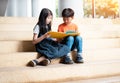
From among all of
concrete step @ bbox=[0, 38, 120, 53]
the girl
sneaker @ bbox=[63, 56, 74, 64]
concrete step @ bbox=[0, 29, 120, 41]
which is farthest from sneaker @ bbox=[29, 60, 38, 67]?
concrete step @ bbox=[0, 29, 120, 41]

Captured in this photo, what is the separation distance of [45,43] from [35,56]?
0.80 ft

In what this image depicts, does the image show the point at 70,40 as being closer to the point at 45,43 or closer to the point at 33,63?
the point at 45,43

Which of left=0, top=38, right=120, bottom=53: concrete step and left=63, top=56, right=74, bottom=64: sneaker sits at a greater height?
left=0, top=38, right=120, bottom=53: concrete step


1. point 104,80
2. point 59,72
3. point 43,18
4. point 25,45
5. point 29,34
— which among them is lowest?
point 104,80

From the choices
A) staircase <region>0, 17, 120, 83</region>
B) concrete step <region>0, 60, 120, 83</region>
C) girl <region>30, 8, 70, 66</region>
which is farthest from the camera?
girl <region>30, 8, 70, 66</region>

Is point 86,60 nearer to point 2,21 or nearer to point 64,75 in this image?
point 64,75

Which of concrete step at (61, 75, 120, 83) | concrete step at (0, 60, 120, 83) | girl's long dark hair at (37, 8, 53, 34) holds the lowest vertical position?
concrete step at (61, 75, 120, 83)

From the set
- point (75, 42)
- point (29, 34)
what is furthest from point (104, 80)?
point (29, 34)

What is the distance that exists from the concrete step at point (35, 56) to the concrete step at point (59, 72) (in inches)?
7.2

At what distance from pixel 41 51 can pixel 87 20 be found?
2.38 m

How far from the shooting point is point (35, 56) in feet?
14.6

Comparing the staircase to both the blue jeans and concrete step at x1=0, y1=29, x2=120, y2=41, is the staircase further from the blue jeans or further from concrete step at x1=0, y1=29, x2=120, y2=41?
the blue jeans

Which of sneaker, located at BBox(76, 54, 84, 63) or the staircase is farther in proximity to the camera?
sneaker, located at BBox(76, 54, 84, 63)

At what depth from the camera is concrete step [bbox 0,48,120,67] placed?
425 cm
